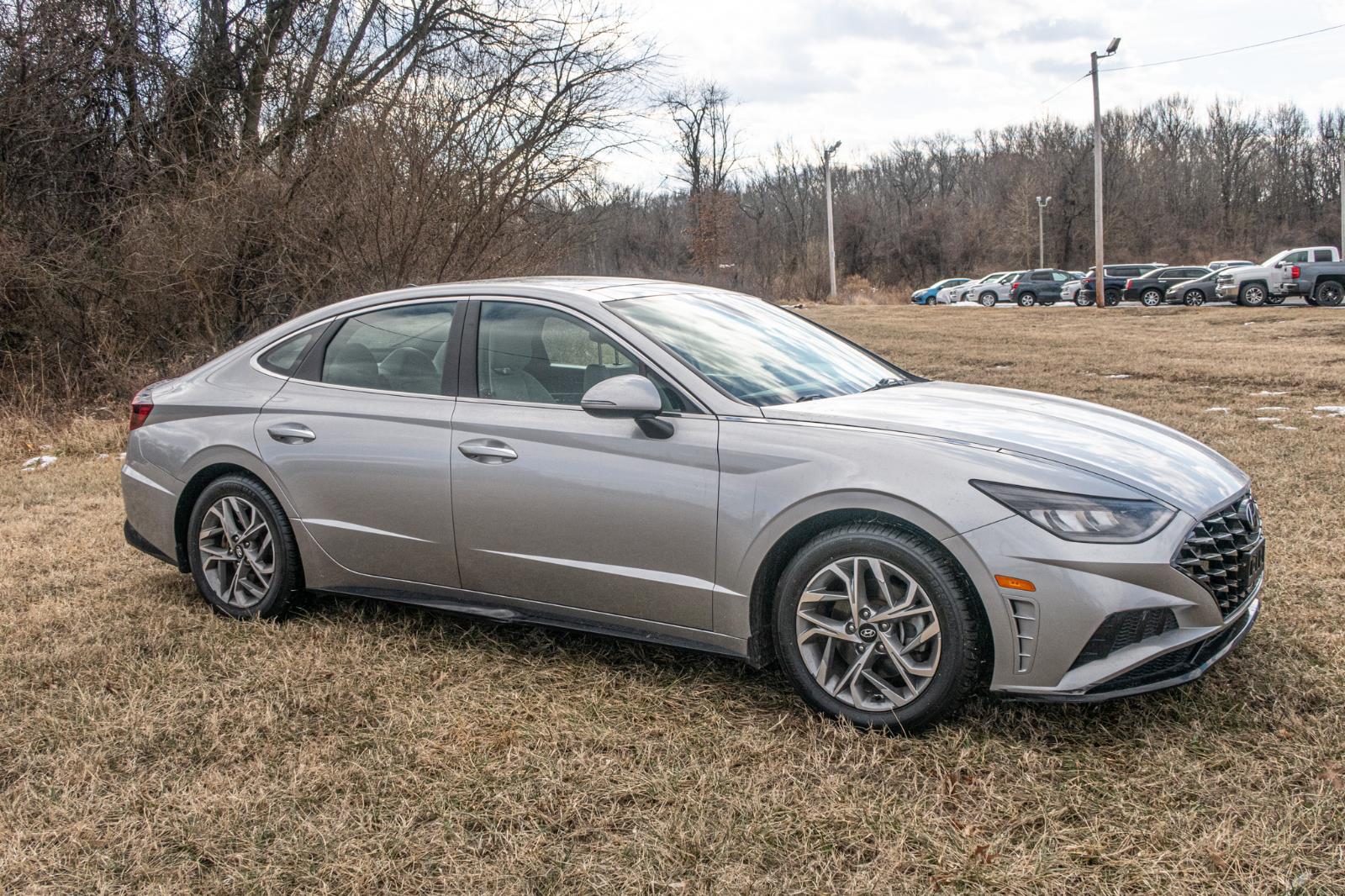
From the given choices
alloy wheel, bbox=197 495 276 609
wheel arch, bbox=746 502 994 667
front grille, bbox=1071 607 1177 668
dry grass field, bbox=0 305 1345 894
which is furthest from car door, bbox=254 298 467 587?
front grille, bbox=1071 607 1177 668

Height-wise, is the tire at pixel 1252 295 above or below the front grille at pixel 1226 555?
above

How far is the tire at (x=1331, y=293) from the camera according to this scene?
29.1 m

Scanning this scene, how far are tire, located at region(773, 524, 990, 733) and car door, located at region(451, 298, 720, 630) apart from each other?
360mm

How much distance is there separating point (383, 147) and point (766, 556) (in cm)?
996

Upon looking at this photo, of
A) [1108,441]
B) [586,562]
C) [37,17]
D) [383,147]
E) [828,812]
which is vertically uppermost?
[37,17]

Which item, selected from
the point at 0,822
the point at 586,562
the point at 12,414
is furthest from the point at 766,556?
the point at 12,414

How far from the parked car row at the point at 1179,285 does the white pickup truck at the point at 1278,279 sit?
0.02 metres

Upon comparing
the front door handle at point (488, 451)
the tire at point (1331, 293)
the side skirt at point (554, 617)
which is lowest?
the side skirt at point (554, 617)

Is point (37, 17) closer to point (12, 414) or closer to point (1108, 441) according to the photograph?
point (12, 414)

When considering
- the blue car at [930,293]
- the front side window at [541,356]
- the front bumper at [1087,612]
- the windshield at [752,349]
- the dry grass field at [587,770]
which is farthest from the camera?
the blue car at [930,293]

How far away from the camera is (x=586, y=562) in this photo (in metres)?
3.83

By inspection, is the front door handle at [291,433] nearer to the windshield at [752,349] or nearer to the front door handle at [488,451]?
the front door handle at [488,451]

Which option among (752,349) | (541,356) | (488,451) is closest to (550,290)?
(541,356)

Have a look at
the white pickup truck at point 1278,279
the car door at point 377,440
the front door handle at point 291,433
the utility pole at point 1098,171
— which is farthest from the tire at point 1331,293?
the front door handle at point 291,433
